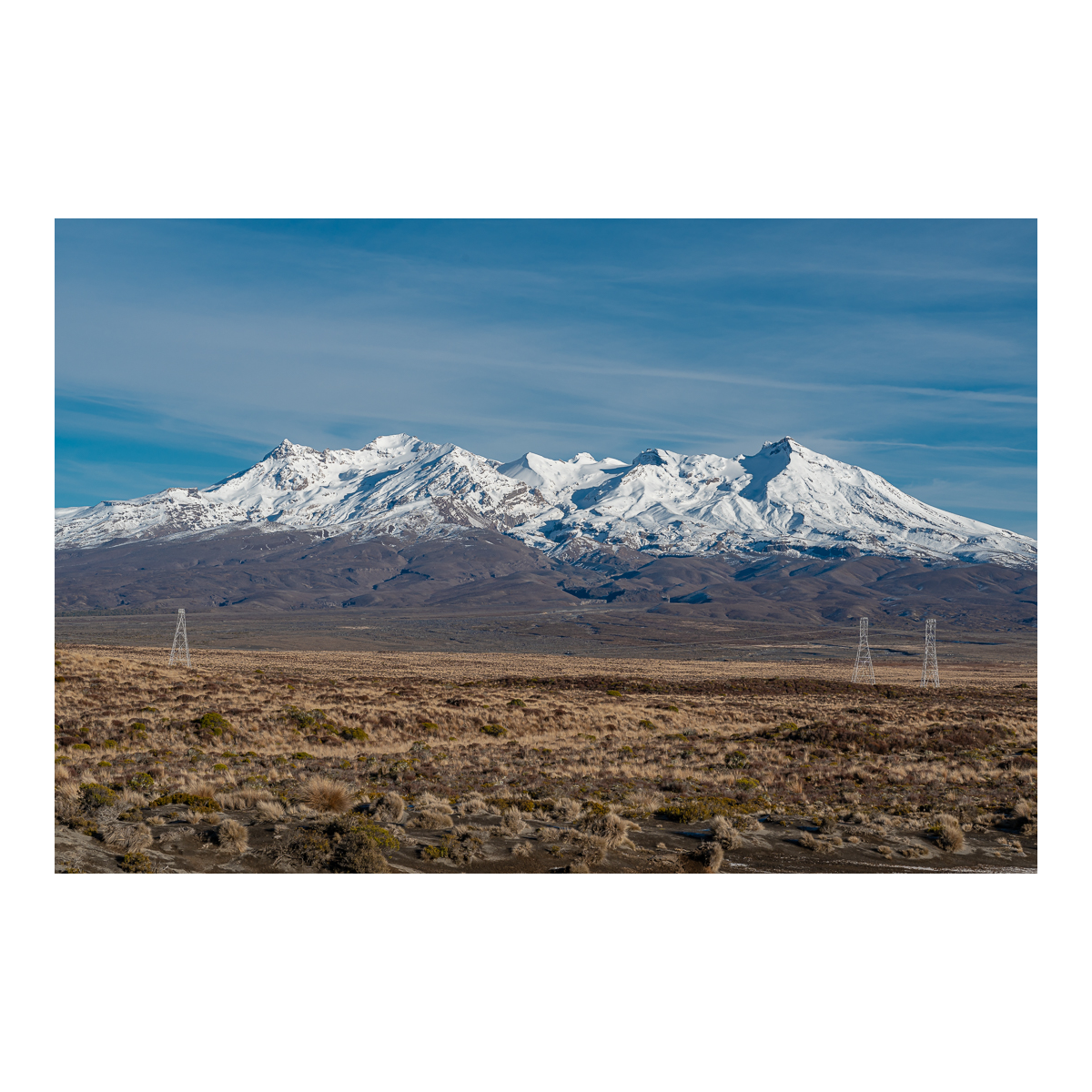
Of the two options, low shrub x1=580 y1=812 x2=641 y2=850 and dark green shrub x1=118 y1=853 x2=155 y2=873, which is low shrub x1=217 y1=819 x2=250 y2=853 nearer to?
dark green shrub x1=118 y1=853 x2=155 y2=873

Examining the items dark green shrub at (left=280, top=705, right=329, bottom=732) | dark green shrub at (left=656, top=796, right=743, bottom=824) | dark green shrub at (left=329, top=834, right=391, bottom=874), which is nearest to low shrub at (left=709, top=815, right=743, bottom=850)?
dark green shrub at (left=656, top=796, right=743, bottom=824)

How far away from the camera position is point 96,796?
46.8 feet

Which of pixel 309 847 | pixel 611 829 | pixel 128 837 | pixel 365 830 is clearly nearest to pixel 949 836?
pixel 611 829

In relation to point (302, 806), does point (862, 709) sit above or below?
below

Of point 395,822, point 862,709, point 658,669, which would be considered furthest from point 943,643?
point 395,822

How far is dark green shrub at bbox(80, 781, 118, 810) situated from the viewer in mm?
13953

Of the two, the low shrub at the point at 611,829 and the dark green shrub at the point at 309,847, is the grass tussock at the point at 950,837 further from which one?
the dark green shrub at the point at 309,847

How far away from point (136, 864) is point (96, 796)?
3837 millimetres

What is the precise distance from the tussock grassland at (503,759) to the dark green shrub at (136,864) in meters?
0.30

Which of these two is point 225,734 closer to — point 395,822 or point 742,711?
point 395,822

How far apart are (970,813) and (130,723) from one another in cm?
2141

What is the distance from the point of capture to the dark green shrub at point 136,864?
11.0m

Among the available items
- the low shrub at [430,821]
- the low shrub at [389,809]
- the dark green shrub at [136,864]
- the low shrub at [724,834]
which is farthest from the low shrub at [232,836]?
the low shrub at [724,834]
